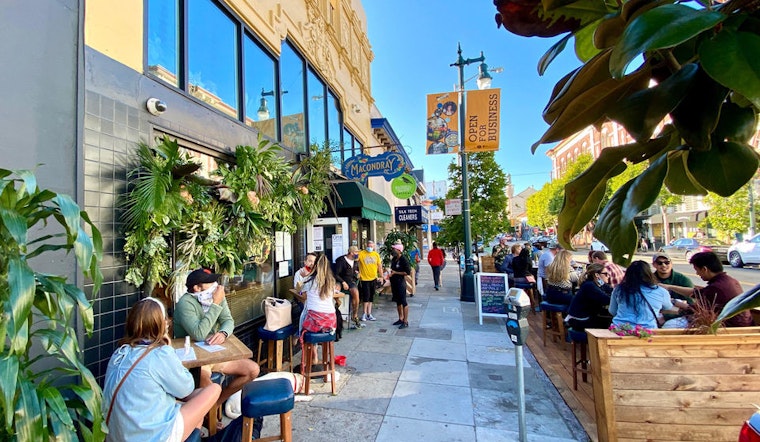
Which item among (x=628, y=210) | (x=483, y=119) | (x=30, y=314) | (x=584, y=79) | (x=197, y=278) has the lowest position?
(x=197, y=278)

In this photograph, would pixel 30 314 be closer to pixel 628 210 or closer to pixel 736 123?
pixel 628 210

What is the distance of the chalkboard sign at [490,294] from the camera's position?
727 centimetres

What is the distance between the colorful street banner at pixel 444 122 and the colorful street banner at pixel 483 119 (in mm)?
327

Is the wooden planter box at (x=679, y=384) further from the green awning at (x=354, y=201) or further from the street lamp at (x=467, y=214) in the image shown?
the street lamp at (x=467, y=214)

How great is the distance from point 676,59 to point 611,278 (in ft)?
19.6

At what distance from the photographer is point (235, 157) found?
194 inches

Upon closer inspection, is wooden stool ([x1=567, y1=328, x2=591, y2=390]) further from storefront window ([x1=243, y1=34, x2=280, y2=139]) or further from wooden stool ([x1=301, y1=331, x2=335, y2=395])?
storefront window ([x1=243, y1=34, x2=280, y2=139])

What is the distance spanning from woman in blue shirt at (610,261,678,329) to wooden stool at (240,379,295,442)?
359cm

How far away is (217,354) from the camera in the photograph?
318cm

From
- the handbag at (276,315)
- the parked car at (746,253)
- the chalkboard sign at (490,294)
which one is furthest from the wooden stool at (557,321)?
the parked car at (746,253)

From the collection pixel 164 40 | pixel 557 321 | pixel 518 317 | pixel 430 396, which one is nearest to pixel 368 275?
pixel 557 321

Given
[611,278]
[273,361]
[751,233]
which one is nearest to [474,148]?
[611,278]

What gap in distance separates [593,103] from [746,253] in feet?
72.4

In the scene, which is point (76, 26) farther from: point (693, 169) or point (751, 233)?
point (751, 233)
